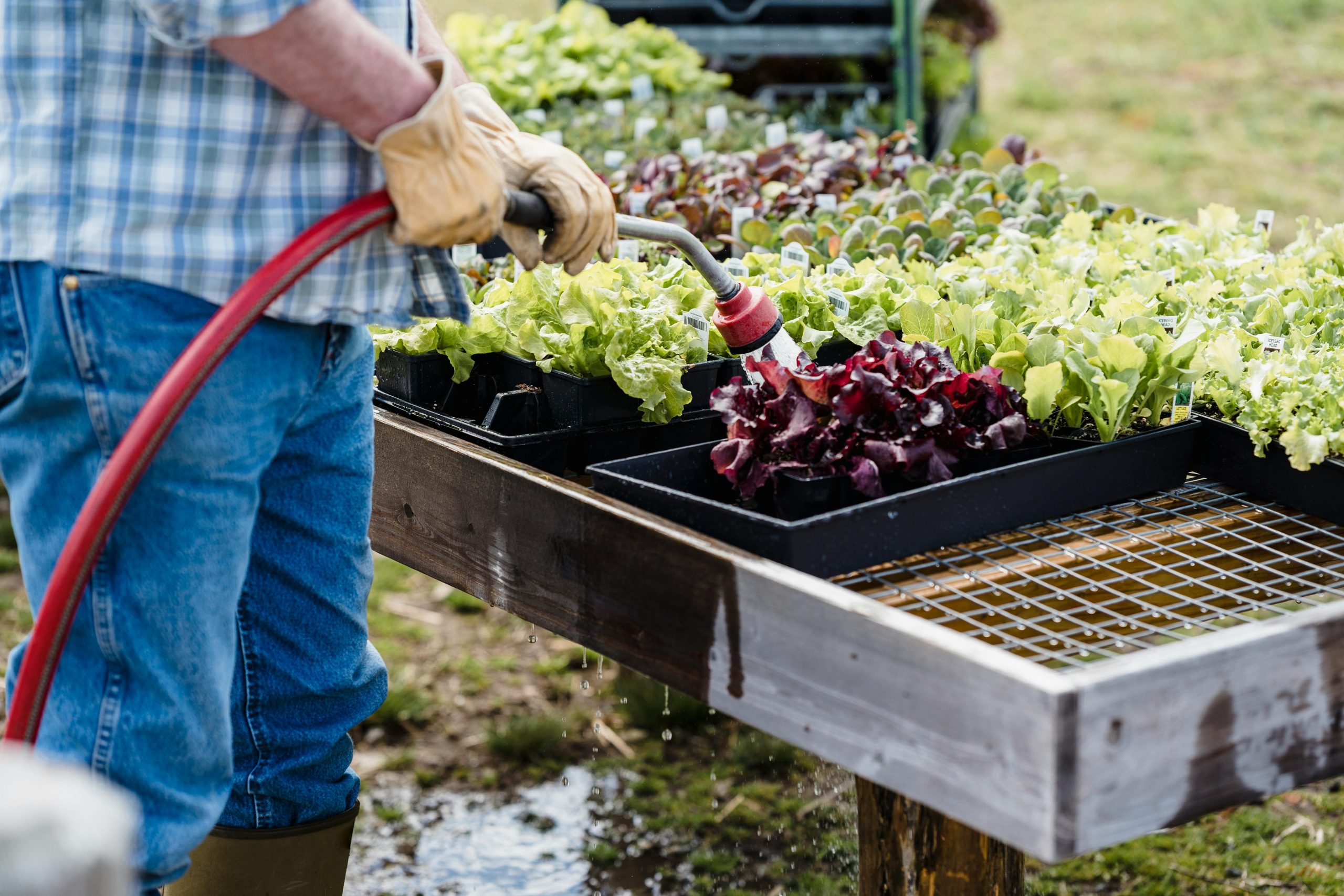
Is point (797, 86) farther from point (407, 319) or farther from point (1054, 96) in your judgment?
point (1054, 96)

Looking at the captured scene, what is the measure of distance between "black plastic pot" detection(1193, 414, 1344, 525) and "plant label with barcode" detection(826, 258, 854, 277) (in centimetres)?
64

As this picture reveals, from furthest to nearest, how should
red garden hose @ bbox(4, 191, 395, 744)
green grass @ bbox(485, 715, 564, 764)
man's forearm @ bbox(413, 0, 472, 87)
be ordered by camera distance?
green grass @ bbox(485, 715, 564, 764) < man's forearm @ bbox(413, 0, 472, 87) < red garden hose @ bbox(4, 191, 395, 744)

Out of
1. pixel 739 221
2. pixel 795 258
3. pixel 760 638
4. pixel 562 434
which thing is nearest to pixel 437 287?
pixel 562 434

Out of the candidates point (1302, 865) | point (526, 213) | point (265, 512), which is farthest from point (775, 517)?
point (1302, 865)

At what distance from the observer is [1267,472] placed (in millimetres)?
1778

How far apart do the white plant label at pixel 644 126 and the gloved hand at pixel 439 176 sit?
2258 mm

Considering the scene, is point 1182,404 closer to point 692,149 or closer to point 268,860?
point 268,860

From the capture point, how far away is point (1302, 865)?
8.41ft

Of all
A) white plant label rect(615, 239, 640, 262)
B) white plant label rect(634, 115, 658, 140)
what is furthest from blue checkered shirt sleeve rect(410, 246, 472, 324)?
white plant label rect(634, 115, 658, 140)

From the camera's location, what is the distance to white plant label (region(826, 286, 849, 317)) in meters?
2.13

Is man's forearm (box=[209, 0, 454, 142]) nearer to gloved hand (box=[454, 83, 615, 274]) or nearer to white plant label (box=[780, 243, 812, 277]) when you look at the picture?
gloved hand (box=[454, 83, 615, 274])

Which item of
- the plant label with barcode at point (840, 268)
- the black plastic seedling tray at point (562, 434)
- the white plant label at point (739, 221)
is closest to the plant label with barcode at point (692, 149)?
the white plant label at point (739, 221)

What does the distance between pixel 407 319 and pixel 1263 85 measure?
9109 millimetres

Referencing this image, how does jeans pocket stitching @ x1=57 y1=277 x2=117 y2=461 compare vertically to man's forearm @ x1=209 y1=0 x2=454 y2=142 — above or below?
below
